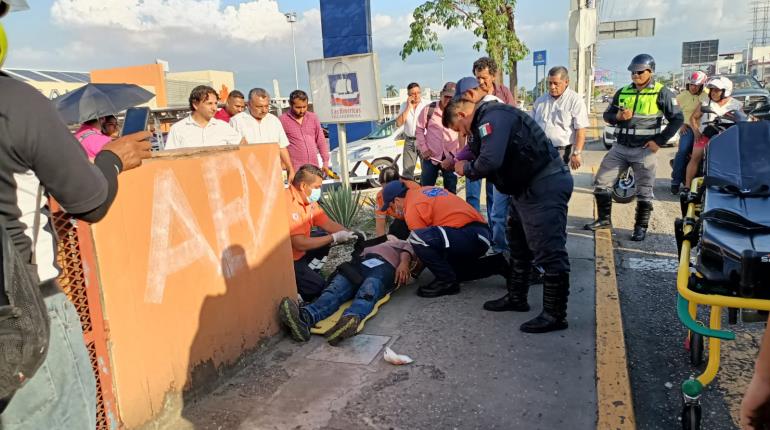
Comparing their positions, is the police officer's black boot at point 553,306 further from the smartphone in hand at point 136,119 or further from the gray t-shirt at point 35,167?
the smartphone in hand at point 136,119

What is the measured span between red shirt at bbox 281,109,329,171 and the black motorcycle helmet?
12.3 feet

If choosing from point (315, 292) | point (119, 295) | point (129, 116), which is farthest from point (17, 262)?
point (129, 116)

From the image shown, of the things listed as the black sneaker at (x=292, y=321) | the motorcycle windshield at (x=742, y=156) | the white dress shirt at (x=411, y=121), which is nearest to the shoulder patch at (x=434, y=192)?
the black sneaker at (x=292, y=321)

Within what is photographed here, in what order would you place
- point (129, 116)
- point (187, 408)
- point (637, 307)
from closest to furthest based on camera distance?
point (187, 408), point (637, 307), point (129, 116)

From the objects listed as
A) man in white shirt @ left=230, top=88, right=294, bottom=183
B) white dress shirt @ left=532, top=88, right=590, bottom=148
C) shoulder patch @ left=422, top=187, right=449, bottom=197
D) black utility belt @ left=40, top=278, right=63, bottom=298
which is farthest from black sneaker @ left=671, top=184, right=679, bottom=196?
black utility belt @ left=40, top=278, right=63, bottom=298

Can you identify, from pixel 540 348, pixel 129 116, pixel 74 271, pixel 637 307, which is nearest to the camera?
pixel 74 271

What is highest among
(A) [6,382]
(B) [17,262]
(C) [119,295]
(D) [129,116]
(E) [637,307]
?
(D) [129,116]

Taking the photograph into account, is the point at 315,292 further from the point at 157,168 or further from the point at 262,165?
the point at 157,168

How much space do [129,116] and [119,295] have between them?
356 cm

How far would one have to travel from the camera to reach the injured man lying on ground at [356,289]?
3539 millimetres

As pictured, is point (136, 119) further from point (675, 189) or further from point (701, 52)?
point (701, 52)

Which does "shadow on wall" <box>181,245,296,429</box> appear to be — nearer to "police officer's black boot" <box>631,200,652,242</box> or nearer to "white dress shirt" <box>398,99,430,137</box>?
"police officer's black boot" <box>631,200,652,242</box>

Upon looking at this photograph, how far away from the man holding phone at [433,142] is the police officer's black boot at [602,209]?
1622mm

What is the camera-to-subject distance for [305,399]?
287cm
